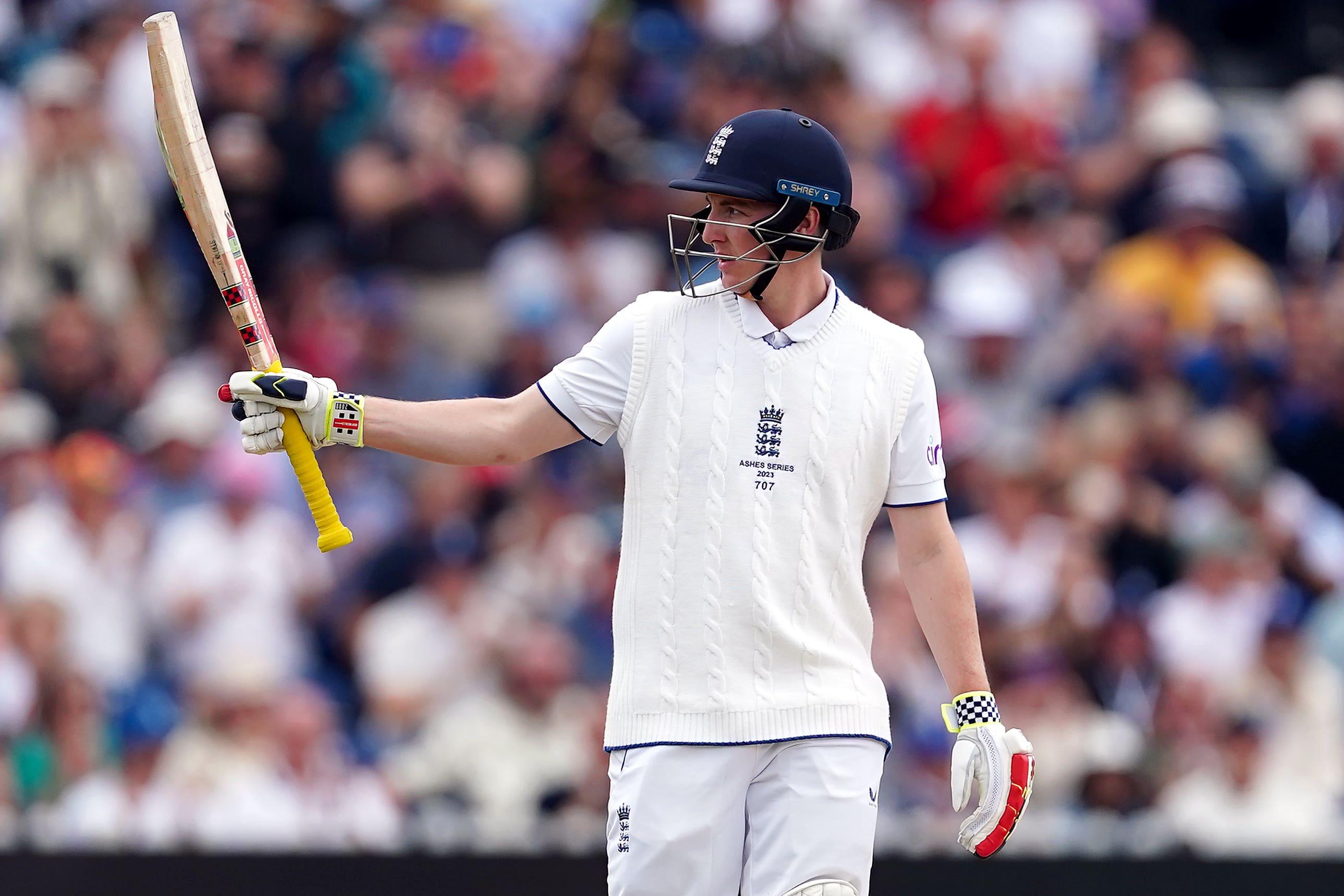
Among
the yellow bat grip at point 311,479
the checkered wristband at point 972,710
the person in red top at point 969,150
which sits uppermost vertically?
the person in red top at point 969,150

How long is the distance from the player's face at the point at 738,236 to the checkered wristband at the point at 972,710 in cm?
127

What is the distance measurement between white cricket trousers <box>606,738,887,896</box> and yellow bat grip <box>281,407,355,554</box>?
989 millimetres

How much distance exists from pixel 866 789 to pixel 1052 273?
21.7 feet

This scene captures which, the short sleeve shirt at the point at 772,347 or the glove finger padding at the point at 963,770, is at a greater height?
the short sleeve shirt at the point at 772,347

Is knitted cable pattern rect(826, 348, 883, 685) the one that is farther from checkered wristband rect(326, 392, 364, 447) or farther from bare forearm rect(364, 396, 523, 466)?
checkered wristband rect(326, 392, 364, 447)

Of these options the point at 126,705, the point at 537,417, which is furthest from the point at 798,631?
the point at 126,705

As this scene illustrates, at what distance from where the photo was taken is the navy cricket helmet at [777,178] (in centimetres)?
518

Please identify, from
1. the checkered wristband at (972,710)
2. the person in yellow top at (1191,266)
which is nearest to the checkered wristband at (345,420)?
the checkered wristband at (972,710)

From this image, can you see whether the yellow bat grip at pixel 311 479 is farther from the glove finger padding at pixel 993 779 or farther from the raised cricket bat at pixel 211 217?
the glove finger padding at pixel 993 779

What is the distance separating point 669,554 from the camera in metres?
5.14

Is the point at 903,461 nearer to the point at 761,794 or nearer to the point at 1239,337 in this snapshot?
the point at 761,794

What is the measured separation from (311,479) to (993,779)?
197cm

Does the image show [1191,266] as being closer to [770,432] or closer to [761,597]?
[770,432]

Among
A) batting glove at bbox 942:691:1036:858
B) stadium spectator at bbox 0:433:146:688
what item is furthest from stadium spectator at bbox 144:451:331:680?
batting glove at bbox 942:691:1036:858
